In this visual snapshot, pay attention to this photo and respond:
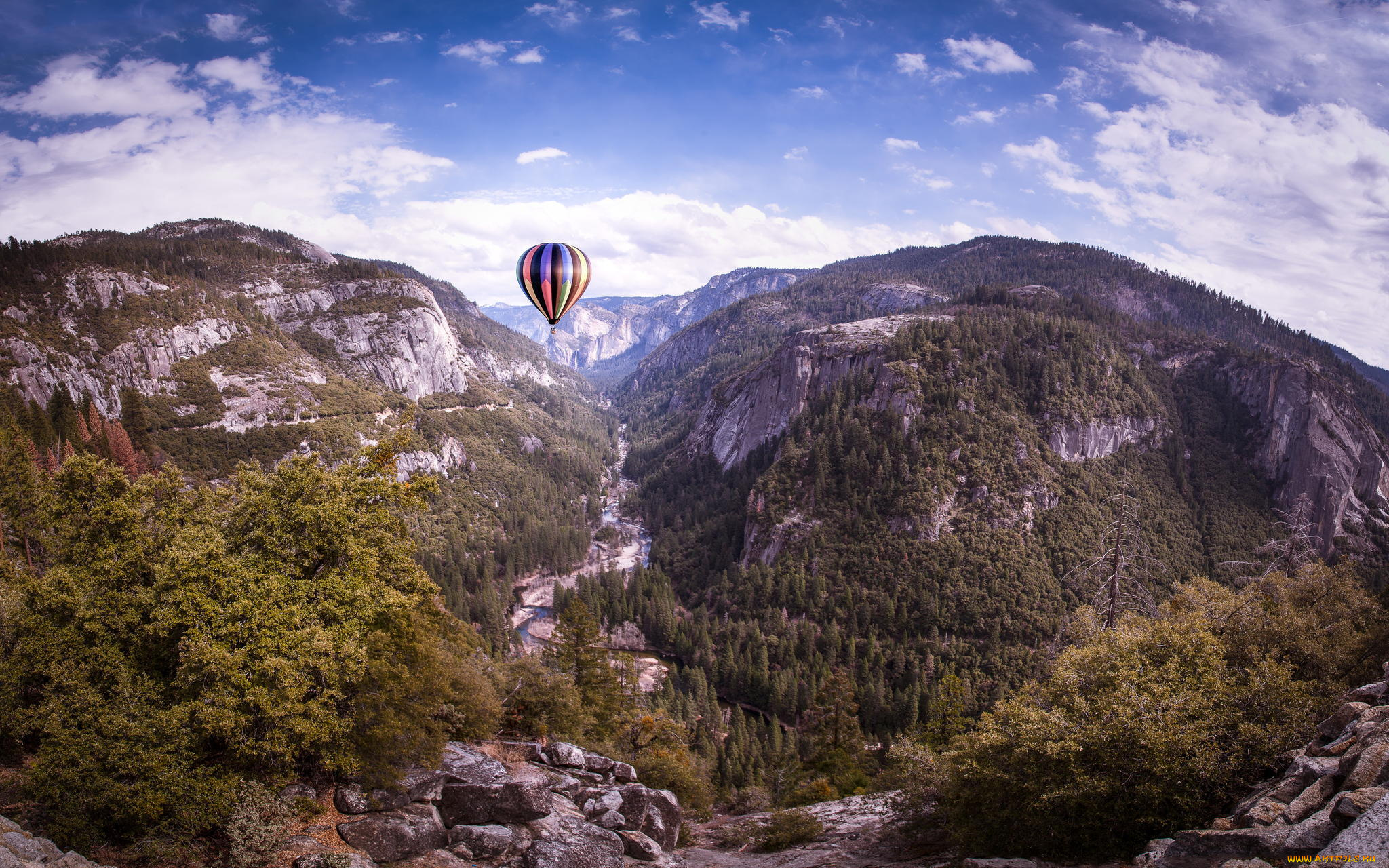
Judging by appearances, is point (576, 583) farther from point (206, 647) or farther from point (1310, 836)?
point (1310, 836)

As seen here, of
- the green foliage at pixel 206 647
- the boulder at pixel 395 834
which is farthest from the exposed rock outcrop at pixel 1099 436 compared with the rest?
the green foliage at pixel 206 647

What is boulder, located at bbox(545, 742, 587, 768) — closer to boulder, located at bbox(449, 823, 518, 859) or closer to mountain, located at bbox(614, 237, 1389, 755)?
boulder, located at bbox(449, 823, 518, 859)

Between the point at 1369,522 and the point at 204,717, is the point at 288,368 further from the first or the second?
the point at 1369,522

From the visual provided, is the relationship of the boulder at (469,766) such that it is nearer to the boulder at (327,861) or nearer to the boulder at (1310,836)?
the boulder at (327,861)

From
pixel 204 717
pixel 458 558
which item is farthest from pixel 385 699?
pixel 458 558

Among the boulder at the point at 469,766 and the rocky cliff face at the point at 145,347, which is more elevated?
the rocky cliff face at the point at 145,347

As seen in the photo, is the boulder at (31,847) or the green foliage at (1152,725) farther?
the green foliage at (1152,725)
